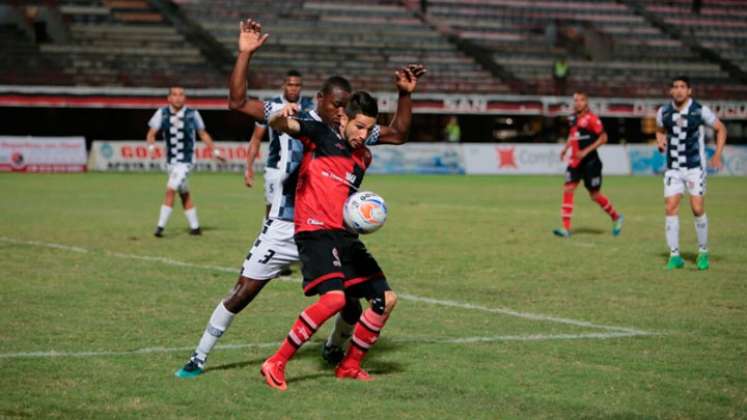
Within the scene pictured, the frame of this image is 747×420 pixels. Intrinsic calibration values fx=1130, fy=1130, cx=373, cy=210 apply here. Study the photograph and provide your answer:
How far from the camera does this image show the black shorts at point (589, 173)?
755 inches

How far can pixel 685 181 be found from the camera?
14023 millimetres

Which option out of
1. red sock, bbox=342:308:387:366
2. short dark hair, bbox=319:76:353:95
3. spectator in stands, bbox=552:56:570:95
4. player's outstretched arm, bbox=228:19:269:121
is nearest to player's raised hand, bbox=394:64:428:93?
short dark hair, bbox=319:76:353:95

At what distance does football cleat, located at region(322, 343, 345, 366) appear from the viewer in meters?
7.98

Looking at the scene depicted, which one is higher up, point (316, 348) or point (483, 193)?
point (316, 348)

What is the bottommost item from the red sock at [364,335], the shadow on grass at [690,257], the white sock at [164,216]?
the white sock at [164,216]

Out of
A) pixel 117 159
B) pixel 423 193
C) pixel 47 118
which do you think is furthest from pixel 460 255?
pixel 47 118

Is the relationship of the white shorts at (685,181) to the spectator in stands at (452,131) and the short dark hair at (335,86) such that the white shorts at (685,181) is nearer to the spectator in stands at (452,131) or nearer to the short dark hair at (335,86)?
the short dark hair at (335,86)

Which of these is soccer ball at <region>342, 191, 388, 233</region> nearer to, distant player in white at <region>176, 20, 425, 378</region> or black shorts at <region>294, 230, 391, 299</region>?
black shorts at <region>294, 230, 391, 299</region>

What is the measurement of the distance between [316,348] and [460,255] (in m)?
6.87

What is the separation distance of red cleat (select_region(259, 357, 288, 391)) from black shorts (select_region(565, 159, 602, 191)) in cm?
1270

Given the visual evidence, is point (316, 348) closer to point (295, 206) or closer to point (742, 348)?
point (295, 206)

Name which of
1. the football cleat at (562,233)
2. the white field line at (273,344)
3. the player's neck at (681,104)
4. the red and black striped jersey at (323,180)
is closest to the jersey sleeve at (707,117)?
the player's neck at (681,104)

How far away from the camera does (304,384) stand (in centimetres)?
727

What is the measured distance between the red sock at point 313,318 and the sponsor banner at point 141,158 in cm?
3184
